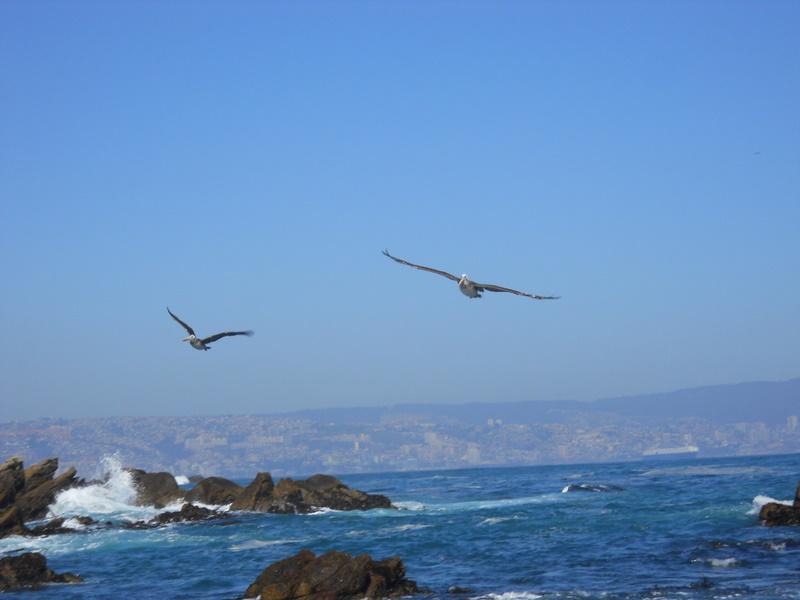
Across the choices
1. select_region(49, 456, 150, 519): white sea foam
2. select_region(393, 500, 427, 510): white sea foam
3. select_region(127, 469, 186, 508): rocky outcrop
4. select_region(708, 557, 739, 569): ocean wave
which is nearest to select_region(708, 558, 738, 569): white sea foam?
select_region(708, 557, 739, 569): ocean wave

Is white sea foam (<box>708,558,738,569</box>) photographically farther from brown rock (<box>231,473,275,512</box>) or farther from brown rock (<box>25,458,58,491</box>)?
brown rock (<box>25,458,58,491</box>)

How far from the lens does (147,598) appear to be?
2939cm

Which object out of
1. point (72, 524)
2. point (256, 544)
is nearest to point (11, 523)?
point (72, 524)

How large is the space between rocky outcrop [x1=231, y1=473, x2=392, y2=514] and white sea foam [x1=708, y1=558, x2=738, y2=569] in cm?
2690

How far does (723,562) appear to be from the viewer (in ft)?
96.5

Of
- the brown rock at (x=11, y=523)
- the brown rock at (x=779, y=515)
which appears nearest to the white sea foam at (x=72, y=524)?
the brown rock at (x=11, y=523)

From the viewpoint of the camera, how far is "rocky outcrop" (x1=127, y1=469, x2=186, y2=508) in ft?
201

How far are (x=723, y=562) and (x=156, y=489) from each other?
4081 centimetres

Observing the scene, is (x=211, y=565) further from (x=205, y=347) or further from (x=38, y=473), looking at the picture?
(x=38, y=473)

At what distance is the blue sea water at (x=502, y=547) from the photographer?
2766 centimetres

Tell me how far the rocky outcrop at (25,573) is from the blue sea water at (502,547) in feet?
2.47

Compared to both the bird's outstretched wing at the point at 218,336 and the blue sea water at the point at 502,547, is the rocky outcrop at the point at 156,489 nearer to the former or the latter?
the blue sea water at the point at 502,547

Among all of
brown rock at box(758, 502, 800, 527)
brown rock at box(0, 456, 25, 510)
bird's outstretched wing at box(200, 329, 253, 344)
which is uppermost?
bird's outstretched wing at box(200, 329, 253, 344)

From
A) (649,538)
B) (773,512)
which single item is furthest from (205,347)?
(773,512)
